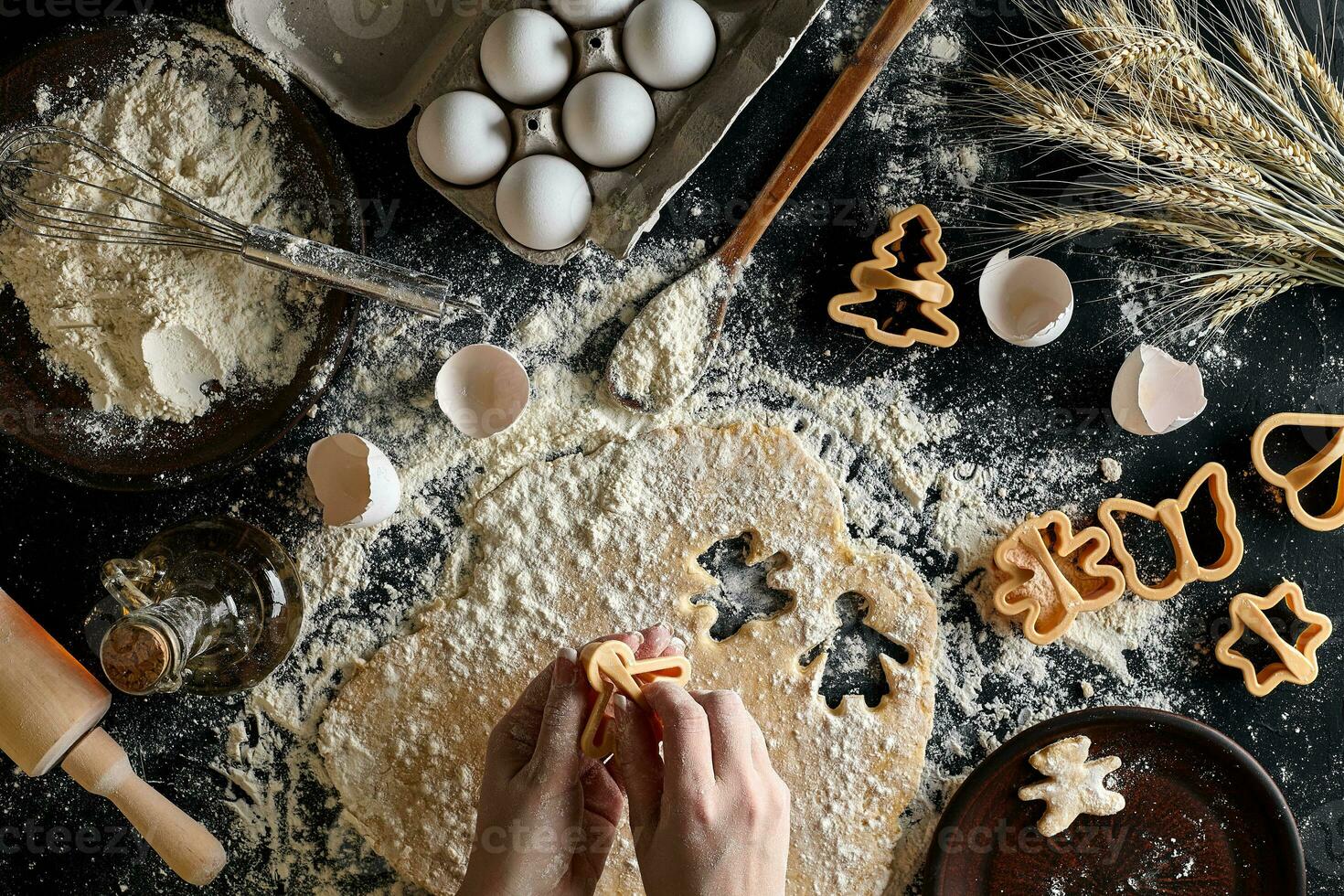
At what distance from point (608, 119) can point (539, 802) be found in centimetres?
82

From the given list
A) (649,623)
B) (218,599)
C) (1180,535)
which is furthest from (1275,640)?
(218,599)

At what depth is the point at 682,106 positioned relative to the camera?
121 centimetres

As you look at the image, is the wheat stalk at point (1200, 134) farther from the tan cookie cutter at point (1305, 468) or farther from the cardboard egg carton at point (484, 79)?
the cardboard egg carton at point (484, 79)

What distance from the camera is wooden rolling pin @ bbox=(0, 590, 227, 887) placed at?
1.14 meters

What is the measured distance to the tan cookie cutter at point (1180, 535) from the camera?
1268 millimetres

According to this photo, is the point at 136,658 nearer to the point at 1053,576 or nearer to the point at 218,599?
the point at 218,599

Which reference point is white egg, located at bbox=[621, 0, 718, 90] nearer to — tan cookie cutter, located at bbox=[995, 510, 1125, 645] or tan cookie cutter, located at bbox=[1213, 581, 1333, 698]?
tan cookie cutter, located at bbox=[995, 510, 1125, 645]

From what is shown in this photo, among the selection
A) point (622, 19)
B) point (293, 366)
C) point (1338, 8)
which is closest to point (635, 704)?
point (293, 366)

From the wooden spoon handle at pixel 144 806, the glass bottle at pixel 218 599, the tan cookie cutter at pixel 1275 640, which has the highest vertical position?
the tan cookie cutter at pixel 1275 640

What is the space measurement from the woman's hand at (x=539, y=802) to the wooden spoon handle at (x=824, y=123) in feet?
1.88

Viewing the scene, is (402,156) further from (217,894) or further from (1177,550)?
(1177,550)

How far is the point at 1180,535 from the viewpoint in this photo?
4.16 feet

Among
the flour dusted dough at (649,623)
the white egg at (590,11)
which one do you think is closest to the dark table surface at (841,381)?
the flour dusted dough at (649,623)

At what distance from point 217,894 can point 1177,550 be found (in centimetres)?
145
